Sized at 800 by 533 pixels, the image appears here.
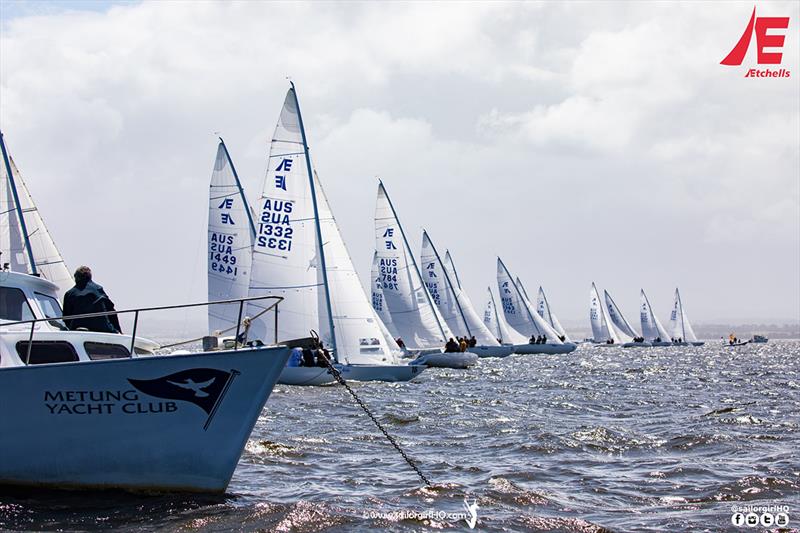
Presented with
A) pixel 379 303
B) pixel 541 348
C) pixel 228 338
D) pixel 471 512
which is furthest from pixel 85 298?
pixel 541 348

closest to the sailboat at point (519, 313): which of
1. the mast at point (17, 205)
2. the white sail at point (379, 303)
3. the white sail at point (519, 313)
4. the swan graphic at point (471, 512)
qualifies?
the white sail at point (519, 313)

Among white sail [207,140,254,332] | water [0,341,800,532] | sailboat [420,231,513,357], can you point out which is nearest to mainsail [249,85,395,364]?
white sail [207,140,254,332]

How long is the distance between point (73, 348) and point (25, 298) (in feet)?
7.11

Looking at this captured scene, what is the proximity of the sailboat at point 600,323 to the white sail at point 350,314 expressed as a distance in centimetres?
9272

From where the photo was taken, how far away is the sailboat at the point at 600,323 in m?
125

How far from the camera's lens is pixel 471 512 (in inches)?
437

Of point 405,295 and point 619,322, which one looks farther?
point 619,322

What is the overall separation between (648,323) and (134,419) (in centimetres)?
12396

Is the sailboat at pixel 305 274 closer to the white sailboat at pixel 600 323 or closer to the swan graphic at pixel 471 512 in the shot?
the swan graphic at pixel 471 512

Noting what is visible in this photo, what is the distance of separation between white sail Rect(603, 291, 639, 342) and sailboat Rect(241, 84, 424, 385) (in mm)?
96398

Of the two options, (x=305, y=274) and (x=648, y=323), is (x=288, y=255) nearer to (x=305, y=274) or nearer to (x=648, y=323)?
(x=305, y=274)

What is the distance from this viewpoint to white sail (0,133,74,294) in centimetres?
2961

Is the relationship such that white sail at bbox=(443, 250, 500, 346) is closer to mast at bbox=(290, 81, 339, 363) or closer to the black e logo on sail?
mast at bbox=(290, 81, 339, 363)

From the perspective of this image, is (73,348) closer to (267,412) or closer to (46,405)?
(46,405)
